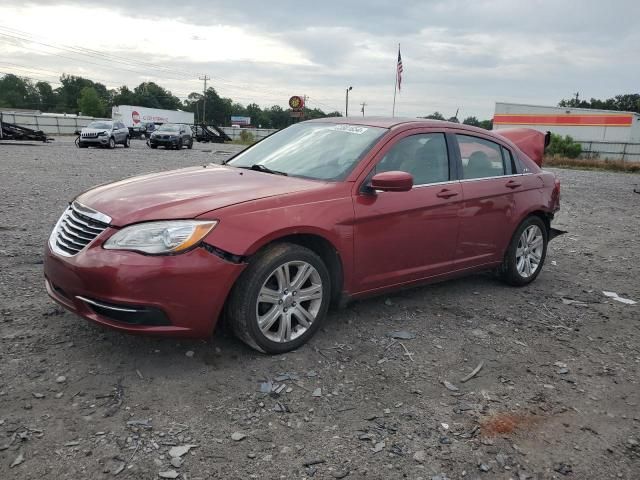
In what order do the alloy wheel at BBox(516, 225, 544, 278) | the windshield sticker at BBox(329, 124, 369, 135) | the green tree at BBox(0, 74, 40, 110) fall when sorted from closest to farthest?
the windshield sticker at BBox(329, 124, 369, 135) → the alloy wheel at BBox(516, 225, 544, 278) → the green tree at BBox(0, 74, 40, 110)

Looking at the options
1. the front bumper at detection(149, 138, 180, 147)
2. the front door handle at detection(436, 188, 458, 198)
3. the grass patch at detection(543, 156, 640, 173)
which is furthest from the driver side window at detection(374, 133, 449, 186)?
the grass patch at detection(543, 156, 640, 173)

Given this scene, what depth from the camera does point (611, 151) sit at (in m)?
37.2

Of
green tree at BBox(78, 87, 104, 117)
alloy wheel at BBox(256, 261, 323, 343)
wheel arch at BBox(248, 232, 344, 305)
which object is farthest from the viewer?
green tree at BBox(78, 87, 104, 117)

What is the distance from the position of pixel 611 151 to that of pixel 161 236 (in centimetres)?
4044

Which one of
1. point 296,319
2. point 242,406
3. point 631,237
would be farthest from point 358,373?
point 631,237

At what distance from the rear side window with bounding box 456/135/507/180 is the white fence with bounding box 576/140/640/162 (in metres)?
35.0

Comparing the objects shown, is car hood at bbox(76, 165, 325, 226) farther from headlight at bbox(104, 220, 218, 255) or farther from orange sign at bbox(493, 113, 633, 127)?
orange sign at bbox(493, 113, 633, 127)

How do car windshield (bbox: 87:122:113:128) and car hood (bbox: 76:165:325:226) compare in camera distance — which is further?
car windshield (bbox: 87:122:113:128)

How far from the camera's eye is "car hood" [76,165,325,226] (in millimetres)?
3301

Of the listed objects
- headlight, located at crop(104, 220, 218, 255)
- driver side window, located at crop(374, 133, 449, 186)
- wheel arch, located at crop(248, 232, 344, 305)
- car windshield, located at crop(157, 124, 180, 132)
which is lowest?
wheel arch, located at crop(248, 232, 344, 305)

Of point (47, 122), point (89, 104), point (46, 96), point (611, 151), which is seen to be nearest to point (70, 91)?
point (46, 96)

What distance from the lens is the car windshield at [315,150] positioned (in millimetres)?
4137

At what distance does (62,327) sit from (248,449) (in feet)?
6.34

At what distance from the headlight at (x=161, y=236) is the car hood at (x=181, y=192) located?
0.05 meters
